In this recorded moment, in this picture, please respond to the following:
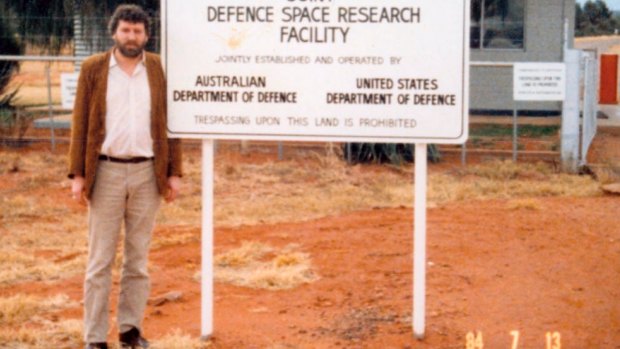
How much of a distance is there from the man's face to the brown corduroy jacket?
13 cm

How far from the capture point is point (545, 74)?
15.1 m

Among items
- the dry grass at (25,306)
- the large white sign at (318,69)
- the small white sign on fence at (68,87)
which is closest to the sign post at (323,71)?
the large white sign at (318,69)

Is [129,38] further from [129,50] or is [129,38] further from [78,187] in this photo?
[78,187]

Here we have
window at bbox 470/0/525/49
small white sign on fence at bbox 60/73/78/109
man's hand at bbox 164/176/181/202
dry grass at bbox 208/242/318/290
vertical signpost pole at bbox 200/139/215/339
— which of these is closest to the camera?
man's hand at bbox 164/176/181/202

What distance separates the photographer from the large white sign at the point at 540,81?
15.0 metres

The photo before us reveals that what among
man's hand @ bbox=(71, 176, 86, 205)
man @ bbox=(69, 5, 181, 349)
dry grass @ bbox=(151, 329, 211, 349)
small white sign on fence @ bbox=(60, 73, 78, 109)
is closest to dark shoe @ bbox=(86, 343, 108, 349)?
man @ bbox=(69, 5, 181, 349)

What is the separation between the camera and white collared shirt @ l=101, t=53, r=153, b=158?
5797mm

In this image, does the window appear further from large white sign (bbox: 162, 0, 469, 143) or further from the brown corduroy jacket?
the brown corduroy jacket

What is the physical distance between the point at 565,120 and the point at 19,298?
9.87m

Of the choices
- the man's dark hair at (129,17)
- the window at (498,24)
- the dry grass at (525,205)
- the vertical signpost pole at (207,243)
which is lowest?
the dry grass at (525,205)

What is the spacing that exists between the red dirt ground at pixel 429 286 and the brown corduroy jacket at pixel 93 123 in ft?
4.24

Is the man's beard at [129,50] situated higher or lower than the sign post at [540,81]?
higher

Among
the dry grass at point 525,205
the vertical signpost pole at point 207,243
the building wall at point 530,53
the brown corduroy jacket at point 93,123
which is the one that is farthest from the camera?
the building wall at point 530,53
